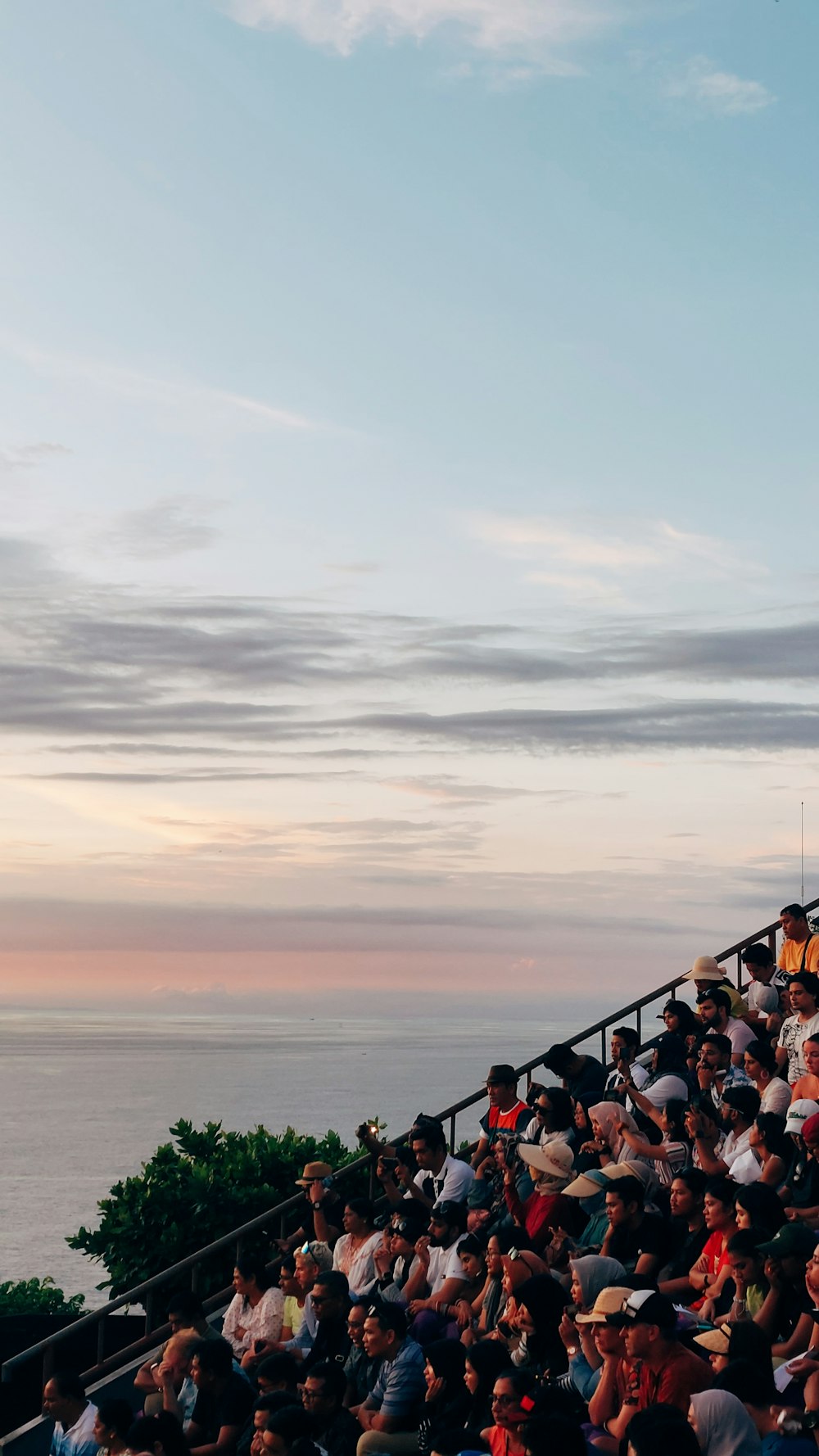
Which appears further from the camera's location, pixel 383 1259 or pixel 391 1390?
pixel 383 1259

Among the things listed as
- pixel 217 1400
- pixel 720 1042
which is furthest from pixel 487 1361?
pixel 720 1042

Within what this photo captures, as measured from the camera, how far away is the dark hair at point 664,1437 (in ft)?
21.0

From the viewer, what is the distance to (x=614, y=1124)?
37.3ft

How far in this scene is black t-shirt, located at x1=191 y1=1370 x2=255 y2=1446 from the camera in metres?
9.47

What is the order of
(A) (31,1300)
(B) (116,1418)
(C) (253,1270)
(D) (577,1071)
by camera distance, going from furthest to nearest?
(A) (31,1300), (D) (577,1071), (C) (253,1270), (B) (116,1418)

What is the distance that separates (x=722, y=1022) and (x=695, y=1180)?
346 cm

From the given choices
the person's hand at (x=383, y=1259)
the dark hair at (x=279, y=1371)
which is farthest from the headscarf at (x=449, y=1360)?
the person's hand at (x=383, y=1259)

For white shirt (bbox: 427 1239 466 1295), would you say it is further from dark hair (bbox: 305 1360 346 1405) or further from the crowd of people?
dark hair (bbox: 305 1360 346 1405)

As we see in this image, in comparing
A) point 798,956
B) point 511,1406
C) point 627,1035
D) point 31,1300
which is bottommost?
point 31,1300

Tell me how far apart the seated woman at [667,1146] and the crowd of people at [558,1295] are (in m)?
0.02

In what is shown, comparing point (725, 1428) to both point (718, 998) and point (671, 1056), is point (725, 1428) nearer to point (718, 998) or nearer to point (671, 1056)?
point (671, 1056)

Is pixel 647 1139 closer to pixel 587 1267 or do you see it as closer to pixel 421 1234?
pixel 421 1234

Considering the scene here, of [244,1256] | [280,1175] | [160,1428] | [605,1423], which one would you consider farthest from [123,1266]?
[605,1423]

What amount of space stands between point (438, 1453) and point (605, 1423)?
89cm
